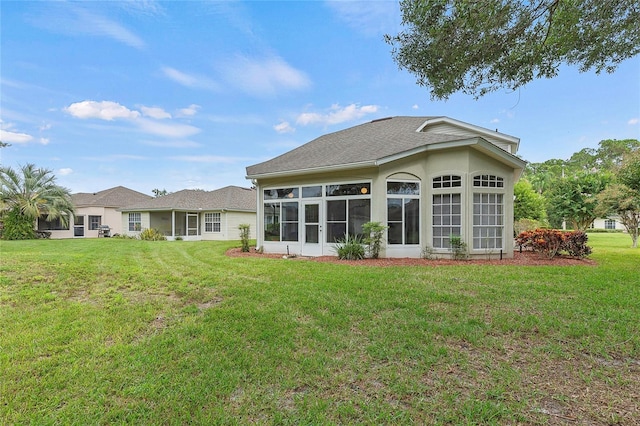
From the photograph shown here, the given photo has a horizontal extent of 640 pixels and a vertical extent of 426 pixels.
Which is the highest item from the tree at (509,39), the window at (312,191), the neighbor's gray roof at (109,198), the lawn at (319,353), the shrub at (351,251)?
the tree at (509,39)

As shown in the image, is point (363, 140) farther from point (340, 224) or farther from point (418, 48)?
point (418, 48)

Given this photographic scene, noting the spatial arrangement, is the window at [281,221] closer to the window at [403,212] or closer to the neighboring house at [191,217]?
the window at [403,212]

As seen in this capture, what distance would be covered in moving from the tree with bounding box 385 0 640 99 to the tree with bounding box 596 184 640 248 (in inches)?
575

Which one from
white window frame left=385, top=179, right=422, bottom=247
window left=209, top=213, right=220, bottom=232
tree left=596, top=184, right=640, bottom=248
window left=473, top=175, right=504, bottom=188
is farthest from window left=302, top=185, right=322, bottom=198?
tree left=596, top=184, right=640, bottom=248

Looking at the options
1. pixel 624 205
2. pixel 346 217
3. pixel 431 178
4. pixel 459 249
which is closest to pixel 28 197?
pixel 346 217

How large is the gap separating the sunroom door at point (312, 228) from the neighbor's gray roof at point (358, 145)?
1.49 m

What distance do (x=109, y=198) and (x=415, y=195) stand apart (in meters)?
29.7

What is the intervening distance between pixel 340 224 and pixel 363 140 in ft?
14.8

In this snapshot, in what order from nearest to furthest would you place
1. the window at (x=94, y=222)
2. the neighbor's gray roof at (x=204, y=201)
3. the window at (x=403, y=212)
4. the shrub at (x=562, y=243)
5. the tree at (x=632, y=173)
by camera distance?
the shrub at (x=562, y=243)
the window at (x=403, y=212)
the tree at (x=632, y=173)
the neighbor's gray roof at (x=204, y=201)
the window at (x=94, y=222)

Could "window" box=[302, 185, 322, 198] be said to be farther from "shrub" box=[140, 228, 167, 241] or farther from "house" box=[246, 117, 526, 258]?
"shrub" box=[140, 228, 167, 241]

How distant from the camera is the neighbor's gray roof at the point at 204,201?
24.0m

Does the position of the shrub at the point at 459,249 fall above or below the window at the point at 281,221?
below

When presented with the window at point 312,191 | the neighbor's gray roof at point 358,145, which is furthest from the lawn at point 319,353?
the neighbor's gray roof at point 358,145

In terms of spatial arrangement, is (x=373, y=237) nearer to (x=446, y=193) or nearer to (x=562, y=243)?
(x=446, y=193)
